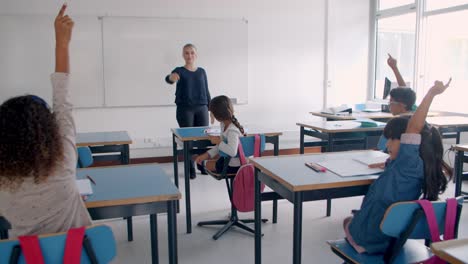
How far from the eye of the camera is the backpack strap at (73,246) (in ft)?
4.47

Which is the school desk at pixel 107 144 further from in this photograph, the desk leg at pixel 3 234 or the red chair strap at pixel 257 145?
the desk leg at pixel 3 234

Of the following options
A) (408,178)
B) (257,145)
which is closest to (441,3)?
(257,145)

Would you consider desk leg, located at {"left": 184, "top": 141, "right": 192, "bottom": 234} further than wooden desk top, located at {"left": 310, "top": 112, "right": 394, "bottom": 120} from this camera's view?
No

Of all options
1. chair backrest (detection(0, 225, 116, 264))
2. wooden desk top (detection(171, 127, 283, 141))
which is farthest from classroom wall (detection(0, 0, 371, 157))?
chair backrest (detection(0, 225, 116, 264))

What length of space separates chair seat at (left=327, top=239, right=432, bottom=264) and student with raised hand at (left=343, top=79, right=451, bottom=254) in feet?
0.10

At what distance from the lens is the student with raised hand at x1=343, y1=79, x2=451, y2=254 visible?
188cm

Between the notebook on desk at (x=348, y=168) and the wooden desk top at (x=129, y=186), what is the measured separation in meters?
0.84

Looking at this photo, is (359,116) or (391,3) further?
(391,3)

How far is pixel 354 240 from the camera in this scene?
6.37ft

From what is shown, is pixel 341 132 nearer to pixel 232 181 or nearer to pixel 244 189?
pixel 232 181

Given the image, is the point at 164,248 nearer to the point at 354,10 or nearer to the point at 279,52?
the point at 279,52

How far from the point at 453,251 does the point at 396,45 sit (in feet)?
19.4

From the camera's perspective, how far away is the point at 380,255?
1.87m

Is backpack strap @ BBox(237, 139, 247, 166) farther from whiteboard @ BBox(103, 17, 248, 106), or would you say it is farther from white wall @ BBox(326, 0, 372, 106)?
white wall @ BBox(326, 0, 372, 106)
